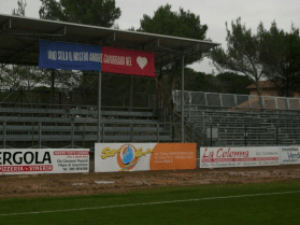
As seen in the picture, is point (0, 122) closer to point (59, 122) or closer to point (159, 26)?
point (59, 122)

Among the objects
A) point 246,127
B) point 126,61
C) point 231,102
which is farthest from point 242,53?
point 126,61

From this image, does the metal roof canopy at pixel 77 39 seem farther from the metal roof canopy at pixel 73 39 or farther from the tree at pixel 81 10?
the tree at pixel 81 10

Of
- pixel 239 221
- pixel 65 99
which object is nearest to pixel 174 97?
pixel 65 99

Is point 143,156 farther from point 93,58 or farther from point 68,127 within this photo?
point 93,58

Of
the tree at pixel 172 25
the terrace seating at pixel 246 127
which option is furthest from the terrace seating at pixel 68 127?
the tree at pixel 172 25

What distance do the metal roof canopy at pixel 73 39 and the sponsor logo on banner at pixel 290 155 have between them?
728 cm

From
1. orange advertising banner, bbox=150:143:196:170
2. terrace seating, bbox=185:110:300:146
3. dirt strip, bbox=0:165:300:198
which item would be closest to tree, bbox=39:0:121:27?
terrace seating, bbox=185:110:300:146

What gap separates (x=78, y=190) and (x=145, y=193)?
217 centimetres

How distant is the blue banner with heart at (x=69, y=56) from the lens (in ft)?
72.2

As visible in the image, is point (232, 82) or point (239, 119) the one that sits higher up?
point (232, 82)

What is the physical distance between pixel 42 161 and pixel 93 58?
27.6 ft

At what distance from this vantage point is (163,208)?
10.2 m

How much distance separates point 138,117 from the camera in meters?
30.3

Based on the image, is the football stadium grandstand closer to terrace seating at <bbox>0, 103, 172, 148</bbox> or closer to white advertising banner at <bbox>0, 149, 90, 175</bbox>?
terrace seating at <bbox>0, 103, 172, 148</bbox>
